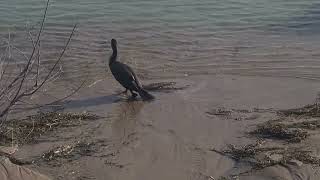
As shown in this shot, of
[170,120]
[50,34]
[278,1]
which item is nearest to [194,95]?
[170,120]

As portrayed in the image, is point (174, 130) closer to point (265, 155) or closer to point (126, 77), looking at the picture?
point (265, 155)

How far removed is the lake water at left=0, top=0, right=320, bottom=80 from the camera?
1069 cm

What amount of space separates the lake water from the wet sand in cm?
88

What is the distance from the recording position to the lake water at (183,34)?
10688 mm

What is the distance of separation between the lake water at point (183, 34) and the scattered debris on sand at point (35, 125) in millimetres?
2381

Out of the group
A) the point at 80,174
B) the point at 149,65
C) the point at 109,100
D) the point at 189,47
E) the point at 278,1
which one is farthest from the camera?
the point at 278,1

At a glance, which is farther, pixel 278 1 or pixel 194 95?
pixel 278 1

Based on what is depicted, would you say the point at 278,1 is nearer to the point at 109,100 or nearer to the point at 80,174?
the point at 109,100

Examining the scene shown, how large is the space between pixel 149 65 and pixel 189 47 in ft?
5.14

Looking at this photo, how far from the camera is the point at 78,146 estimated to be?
669 cm

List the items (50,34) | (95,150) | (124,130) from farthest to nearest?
(50,34) → (124,130) → (95,150)

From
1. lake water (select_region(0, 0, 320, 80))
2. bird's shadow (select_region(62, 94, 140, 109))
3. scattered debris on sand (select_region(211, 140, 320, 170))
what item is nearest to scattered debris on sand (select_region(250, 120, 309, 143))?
scattered debris on sand (select_region(211, 140, 320, 170))

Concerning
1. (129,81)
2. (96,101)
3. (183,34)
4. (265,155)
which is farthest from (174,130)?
(183,34)

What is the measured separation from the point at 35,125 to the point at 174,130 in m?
1.71
